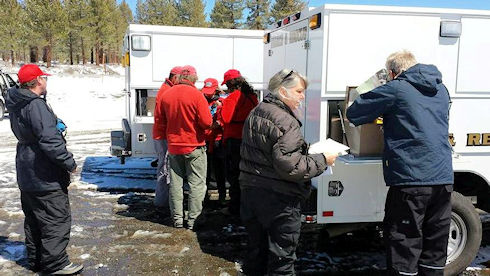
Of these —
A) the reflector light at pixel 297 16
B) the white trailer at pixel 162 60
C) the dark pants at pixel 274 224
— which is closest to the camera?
the dark pants at pixel 274 224

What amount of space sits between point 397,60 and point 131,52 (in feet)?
14.8

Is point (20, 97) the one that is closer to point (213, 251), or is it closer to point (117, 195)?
point (213, 251)

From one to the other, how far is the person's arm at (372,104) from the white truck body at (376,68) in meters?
0.46

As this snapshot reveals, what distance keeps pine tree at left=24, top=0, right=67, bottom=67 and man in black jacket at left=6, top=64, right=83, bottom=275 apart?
38.9m

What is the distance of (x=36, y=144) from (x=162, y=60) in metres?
3.26

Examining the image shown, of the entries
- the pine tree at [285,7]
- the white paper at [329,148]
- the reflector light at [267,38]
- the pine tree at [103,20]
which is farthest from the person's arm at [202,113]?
the pine tree at [103,20]

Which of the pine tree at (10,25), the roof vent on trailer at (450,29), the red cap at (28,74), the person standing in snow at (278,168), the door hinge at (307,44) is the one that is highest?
the pine tree at (10,25)

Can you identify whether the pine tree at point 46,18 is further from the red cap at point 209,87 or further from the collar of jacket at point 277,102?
the collar of jacket at point 277,102

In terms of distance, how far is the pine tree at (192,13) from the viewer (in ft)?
158

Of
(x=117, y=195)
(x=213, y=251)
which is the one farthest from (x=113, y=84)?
(x=213, y=251)

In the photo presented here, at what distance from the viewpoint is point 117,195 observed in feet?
23.6

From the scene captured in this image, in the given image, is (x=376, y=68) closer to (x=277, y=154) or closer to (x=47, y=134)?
(x=277, y=154)

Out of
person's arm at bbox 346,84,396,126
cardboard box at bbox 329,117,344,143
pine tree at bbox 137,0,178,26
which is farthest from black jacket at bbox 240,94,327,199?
pine tree at bbox 137,0,178,26

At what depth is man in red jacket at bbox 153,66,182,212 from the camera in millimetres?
5641
